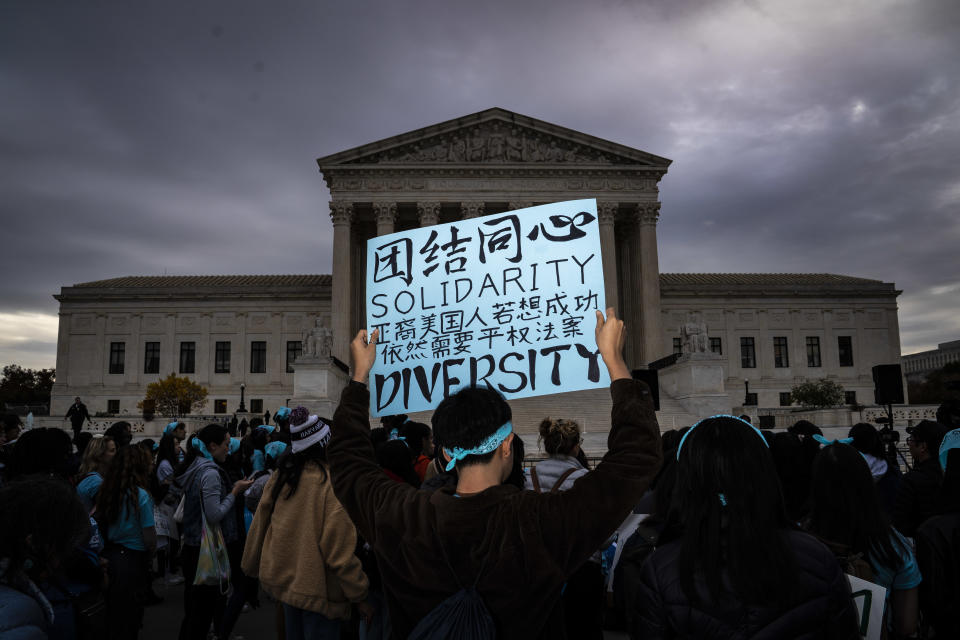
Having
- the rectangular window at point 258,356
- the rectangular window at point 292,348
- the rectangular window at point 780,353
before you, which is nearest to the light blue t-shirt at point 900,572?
the rectangular window at point 292,348

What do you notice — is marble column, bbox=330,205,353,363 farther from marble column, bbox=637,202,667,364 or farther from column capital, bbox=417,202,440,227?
marble column, bbox=637,202,667,364

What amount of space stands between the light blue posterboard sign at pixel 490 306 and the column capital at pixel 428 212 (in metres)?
31.1

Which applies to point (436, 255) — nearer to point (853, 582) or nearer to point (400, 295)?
point (400, 295)

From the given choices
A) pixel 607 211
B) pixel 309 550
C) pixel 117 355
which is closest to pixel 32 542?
pixel 309 550

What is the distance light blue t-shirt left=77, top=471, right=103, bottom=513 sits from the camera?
541 centimetres

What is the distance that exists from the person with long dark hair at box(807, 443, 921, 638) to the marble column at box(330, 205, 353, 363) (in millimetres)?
35821

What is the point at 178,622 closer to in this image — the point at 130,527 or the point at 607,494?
A: the point at 130,527

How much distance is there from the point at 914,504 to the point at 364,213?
39.6m

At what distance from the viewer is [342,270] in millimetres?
39281

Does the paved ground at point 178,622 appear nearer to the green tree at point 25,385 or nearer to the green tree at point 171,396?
the green tree at point 171,396

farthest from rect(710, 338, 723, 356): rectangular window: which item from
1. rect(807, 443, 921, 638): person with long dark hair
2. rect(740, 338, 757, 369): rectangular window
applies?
rect(807, 443, 921, 638): person with long dark hair

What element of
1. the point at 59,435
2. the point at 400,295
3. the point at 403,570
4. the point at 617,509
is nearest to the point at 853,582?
the point at 617,509

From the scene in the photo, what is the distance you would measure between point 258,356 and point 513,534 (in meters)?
51.9

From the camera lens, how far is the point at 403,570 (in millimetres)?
2451
